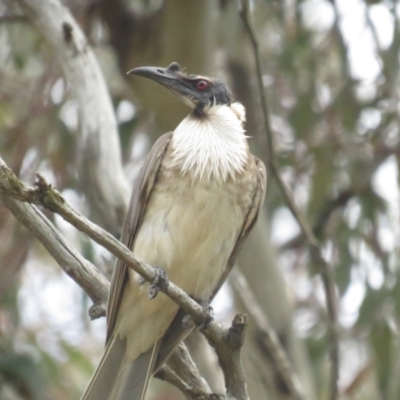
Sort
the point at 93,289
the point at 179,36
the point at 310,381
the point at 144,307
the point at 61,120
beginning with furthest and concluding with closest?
the point at 61,120, the point at 310,381, the point at 179,36, the point at 144,307, the point at 93,289

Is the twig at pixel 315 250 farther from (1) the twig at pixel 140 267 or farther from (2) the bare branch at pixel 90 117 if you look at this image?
(1) the twig at pixel 140 267

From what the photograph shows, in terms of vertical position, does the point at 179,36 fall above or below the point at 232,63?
below

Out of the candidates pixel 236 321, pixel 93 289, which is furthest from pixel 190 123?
pixel 236 321

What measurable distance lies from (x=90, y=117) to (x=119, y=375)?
111 cm

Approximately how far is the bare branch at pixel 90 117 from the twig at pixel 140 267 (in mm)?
921

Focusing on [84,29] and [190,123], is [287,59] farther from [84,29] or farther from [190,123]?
[190,123]

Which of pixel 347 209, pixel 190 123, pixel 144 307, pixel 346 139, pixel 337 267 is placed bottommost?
pixel 144 307

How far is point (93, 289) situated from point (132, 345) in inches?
14.3

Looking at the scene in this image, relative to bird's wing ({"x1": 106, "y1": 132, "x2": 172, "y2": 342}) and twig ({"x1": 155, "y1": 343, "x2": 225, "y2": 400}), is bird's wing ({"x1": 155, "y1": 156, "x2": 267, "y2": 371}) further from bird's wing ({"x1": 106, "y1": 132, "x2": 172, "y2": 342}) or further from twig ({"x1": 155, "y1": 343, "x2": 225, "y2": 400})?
bird's wing ({"x1": 106, "y1": 132, "x2": 172, "y2": 342})

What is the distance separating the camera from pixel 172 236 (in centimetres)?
309

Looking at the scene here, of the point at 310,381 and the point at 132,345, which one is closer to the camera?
the point at 132,345

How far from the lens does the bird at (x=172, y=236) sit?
122 inches

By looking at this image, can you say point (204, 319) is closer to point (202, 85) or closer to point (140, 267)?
point (140, 267)

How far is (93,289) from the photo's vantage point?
2965mm
